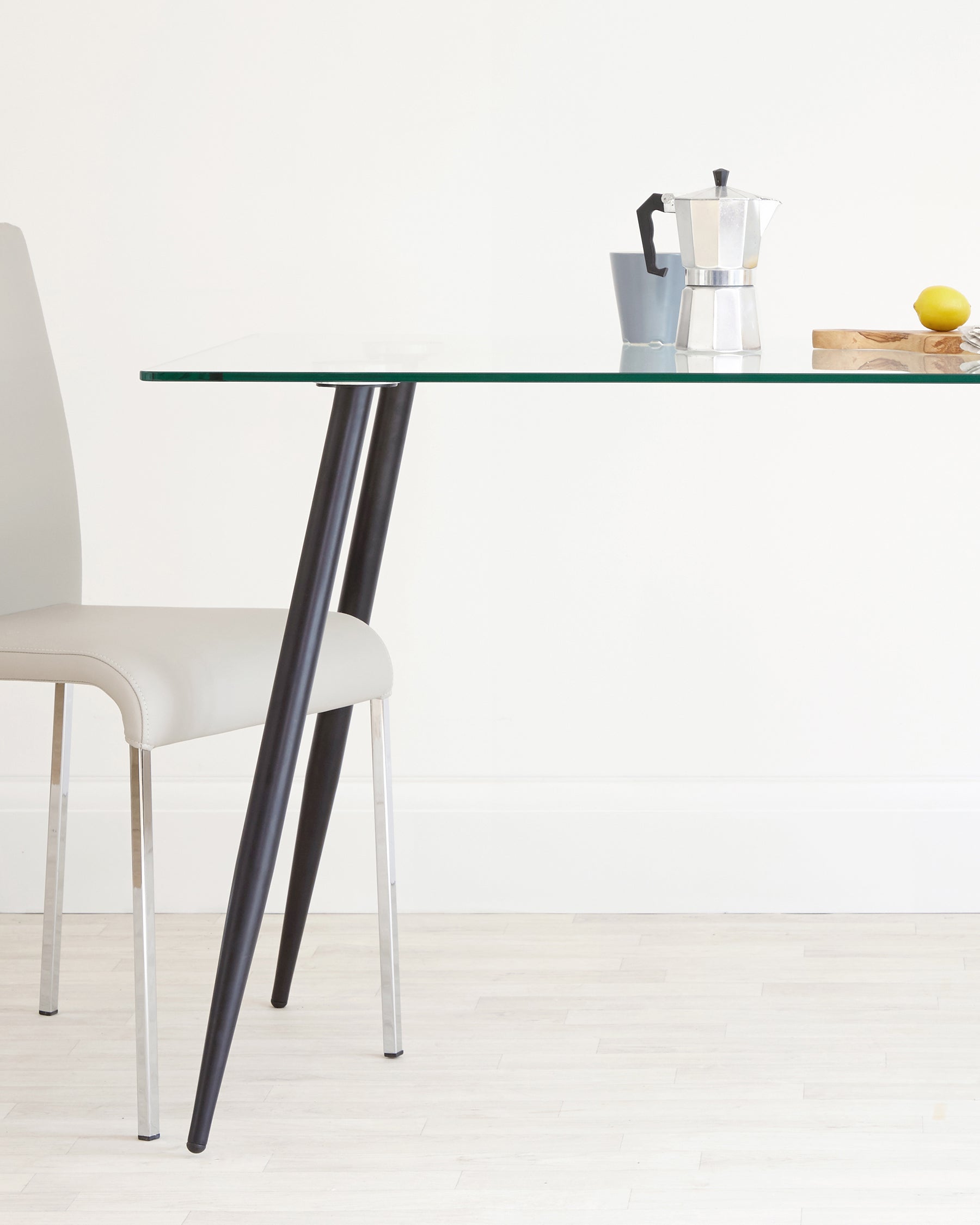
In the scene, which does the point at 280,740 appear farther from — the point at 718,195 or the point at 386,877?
the point at 718,195

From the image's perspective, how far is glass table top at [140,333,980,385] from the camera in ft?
4.21

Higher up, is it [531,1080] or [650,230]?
[650,230]

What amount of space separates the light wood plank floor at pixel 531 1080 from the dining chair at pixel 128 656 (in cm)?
10

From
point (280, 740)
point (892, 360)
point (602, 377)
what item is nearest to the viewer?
point (602, 377)

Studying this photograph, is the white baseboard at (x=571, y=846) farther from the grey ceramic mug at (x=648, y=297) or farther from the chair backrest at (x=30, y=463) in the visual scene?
the grey ceramic mug at (x=648, y=297)

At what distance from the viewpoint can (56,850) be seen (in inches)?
76.1

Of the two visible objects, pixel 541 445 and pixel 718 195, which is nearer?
pixel 718 195

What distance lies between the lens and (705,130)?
2.33 m

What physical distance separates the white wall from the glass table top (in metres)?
0.65

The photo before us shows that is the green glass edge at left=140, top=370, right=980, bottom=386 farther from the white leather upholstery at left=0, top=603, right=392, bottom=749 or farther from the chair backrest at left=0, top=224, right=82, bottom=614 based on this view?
the chair backrest at left=0, top=224, right=82, bottom=614

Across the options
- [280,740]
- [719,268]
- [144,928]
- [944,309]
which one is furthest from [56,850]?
[944,309]

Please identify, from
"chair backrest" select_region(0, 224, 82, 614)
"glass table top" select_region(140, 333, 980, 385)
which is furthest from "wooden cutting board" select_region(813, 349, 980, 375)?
"chair backrest" select_region(0, 224, 82, 614)

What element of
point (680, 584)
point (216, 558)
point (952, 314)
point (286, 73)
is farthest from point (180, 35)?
point (952, 314)

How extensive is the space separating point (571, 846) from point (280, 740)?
0.96 m
